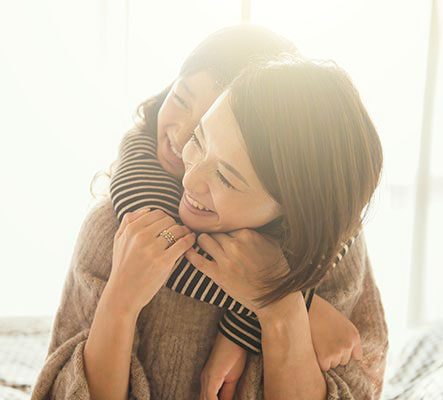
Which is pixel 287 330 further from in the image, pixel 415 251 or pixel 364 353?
pixel 415 251

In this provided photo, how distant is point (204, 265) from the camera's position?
2.95ft

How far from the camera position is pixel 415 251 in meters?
2.32

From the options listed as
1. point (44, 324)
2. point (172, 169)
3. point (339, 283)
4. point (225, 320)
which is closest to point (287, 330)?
point (225, 320)

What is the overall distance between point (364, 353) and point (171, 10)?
4.39 feet

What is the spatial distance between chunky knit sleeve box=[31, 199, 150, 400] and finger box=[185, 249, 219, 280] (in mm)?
182

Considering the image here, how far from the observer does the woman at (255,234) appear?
2.55 feet

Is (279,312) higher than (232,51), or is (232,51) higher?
(232,51)

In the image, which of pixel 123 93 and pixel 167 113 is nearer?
pixel 167 113

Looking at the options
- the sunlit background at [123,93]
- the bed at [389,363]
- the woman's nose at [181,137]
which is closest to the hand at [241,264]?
the woman's nose at [181,137]

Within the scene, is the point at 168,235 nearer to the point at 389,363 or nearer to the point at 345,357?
the point at 345,357

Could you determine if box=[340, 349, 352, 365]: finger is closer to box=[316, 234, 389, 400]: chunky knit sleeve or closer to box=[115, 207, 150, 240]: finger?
box=[316, 234, 389, 400]: chunky knit sleeve

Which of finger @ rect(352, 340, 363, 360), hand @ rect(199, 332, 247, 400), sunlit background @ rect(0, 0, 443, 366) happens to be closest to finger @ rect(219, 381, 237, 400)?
hand @ rect(199, 332, 247, 400)

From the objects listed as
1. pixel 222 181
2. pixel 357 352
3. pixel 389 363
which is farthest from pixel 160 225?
pixel 389 363

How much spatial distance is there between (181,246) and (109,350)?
0.21 meters
